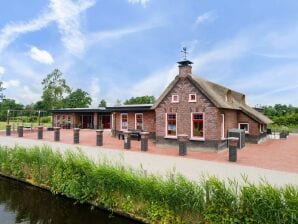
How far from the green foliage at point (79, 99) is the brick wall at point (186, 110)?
179 feet

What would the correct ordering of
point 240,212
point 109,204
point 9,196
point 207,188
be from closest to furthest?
1. point 240,212
2. point 207,188
3. point 109,204
4. point 9,196

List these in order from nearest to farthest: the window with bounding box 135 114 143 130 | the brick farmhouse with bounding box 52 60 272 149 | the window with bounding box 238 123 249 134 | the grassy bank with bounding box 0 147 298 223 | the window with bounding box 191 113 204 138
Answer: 1. the grassy bank with bounding box 0 147 298 223
2. the brick farmhouse with bounding box 52 60 272 149
3. the window with bounding box 191 113 204 138
4. the window with bounding box 238 123 249 134
5. the window with bounding box 135 114 143 130

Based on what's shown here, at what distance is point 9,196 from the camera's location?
9445 millimetres

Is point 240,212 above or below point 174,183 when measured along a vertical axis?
below

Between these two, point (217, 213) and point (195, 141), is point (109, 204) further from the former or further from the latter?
point (195, 141)

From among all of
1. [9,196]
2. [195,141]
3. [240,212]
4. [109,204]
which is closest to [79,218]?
[109,204]

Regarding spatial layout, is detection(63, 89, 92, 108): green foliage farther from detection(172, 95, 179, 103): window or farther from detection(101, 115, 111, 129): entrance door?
detection(172, 95, 179, 103): window

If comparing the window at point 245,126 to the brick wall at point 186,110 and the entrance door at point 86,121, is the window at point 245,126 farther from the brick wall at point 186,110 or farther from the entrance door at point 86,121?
the entrance door at point 86,121

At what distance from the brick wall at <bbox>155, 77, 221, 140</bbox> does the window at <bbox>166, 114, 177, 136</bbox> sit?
0.28m

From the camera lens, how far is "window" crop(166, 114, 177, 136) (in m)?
17.7

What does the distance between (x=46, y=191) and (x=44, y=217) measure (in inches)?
81.4

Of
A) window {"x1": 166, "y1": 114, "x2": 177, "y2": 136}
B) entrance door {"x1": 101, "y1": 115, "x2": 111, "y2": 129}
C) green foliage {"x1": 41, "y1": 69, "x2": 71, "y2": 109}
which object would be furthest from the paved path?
green foliage {"x1": 41, "y1": 69, "x2": 71, "y2": 109}

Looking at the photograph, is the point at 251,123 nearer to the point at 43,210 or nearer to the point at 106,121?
the point at 43,210

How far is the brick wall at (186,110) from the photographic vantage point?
1598 cm
